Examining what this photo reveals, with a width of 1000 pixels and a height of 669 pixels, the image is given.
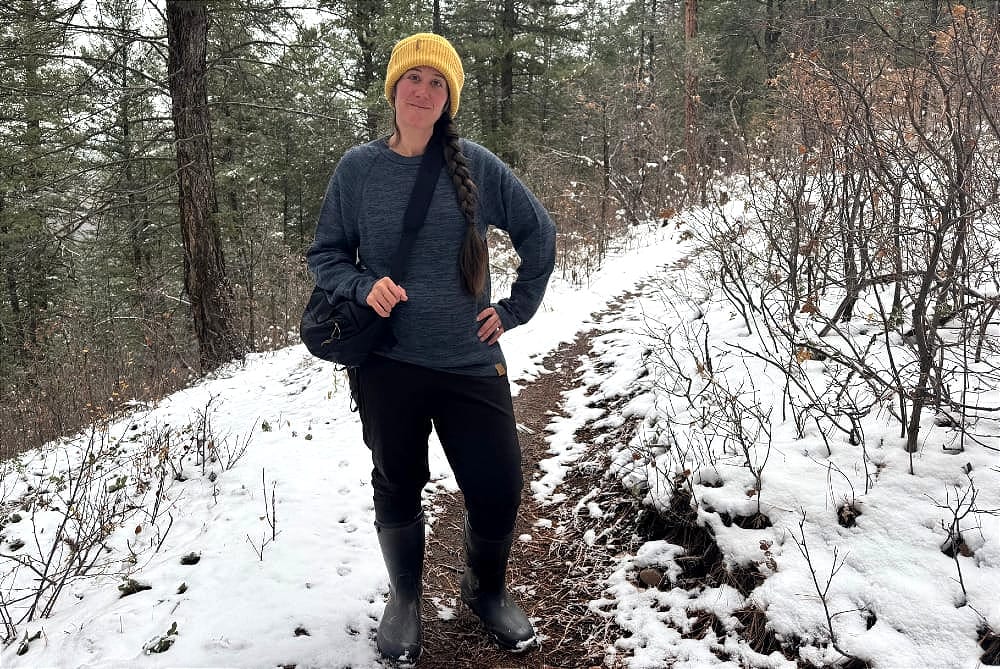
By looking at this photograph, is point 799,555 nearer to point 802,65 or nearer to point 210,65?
point 802,65

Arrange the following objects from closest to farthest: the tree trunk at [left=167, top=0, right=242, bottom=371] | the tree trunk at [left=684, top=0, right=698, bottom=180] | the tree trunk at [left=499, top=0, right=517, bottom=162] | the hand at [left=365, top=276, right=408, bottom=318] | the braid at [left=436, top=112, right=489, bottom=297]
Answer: the hand at [left=365, top=276, right=408, bottom=318], the braid at [left=436, top=112, right=489, bottom=297], the tree trunk at [left=167, top=0, right=242, bottom=371], the tree trunk at [left=684, top=0, right=698, bottom=180], the tree trunk at [left=499, top=0, right=517, bottom=162]

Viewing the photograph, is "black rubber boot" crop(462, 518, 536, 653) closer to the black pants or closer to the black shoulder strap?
the black pants

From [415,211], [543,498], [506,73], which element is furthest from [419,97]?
[506,73]

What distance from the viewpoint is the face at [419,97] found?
5.96 feet

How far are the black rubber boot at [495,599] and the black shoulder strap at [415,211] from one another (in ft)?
3.23

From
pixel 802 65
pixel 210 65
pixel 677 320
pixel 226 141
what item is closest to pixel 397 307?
pixel 802 65

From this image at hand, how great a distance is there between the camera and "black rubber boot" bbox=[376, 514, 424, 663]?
2080mm

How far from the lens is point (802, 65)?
4242 millimetres

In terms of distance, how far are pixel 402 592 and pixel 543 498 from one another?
132cm

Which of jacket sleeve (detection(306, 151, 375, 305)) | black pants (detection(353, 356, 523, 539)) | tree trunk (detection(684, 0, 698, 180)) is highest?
tree trunk (detection(684, 0, 698, 180))

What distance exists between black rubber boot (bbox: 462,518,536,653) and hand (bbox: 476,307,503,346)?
28.3 inches

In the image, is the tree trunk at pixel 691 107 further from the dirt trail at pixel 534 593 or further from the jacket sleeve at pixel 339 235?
the jacket sleeve at pixel 339 235

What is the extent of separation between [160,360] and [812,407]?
805 cm

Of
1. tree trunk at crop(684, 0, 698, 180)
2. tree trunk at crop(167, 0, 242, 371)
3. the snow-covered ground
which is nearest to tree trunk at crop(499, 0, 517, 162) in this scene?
tree trunk at crop(684, 0, 698, 180)
